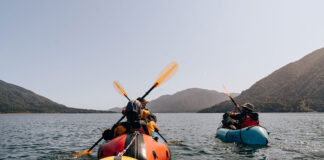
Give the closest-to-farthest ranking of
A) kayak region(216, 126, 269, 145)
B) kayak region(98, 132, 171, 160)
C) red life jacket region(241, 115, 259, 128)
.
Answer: kayak region(98, 132, 171, 160), kayak region(216, 126, 269, 145), red life jacket region(241, 115, 259, 128)

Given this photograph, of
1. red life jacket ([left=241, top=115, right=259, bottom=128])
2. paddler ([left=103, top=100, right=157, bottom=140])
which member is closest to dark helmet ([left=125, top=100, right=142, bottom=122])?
paddler ([left=103, top=100, right=157, bottom=140])

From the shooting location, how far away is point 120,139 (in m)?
6.99

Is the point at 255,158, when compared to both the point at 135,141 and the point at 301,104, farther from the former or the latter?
the point at 301,104

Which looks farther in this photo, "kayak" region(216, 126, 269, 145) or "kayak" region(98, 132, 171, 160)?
"kayak" region(216, 126, 269, 145)

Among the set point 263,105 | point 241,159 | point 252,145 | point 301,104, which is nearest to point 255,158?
point 241,159

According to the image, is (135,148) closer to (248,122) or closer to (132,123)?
(132,123)

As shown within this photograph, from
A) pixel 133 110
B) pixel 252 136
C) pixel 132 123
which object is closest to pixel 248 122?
pixel 252 136

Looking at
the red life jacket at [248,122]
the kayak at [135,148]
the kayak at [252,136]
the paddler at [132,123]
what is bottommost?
the kayak at [252,136]

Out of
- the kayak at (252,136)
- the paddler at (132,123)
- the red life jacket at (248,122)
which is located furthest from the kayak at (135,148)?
the red life jacket at (248,122)

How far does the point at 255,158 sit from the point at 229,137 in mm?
5992

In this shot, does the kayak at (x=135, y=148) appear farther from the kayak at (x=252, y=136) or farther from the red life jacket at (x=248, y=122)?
the red life jacket at (x=248, y=122)

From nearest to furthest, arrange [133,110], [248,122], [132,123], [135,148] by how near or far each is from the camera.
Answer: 1. [135,148]
2. [133,110]
3. [132,123]
4. [248,122]

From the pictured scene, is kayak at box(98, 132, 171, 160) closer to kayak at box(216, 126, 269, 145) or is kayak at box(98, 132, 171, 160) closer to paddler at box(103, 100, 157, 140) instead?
paddler at box(103, 100, 157, 140)

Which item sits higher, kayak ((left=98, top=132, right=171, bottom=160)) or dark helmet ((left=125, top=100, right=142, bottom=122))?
dark helmet ((left=125, top=100, right=142, bottom=122))
